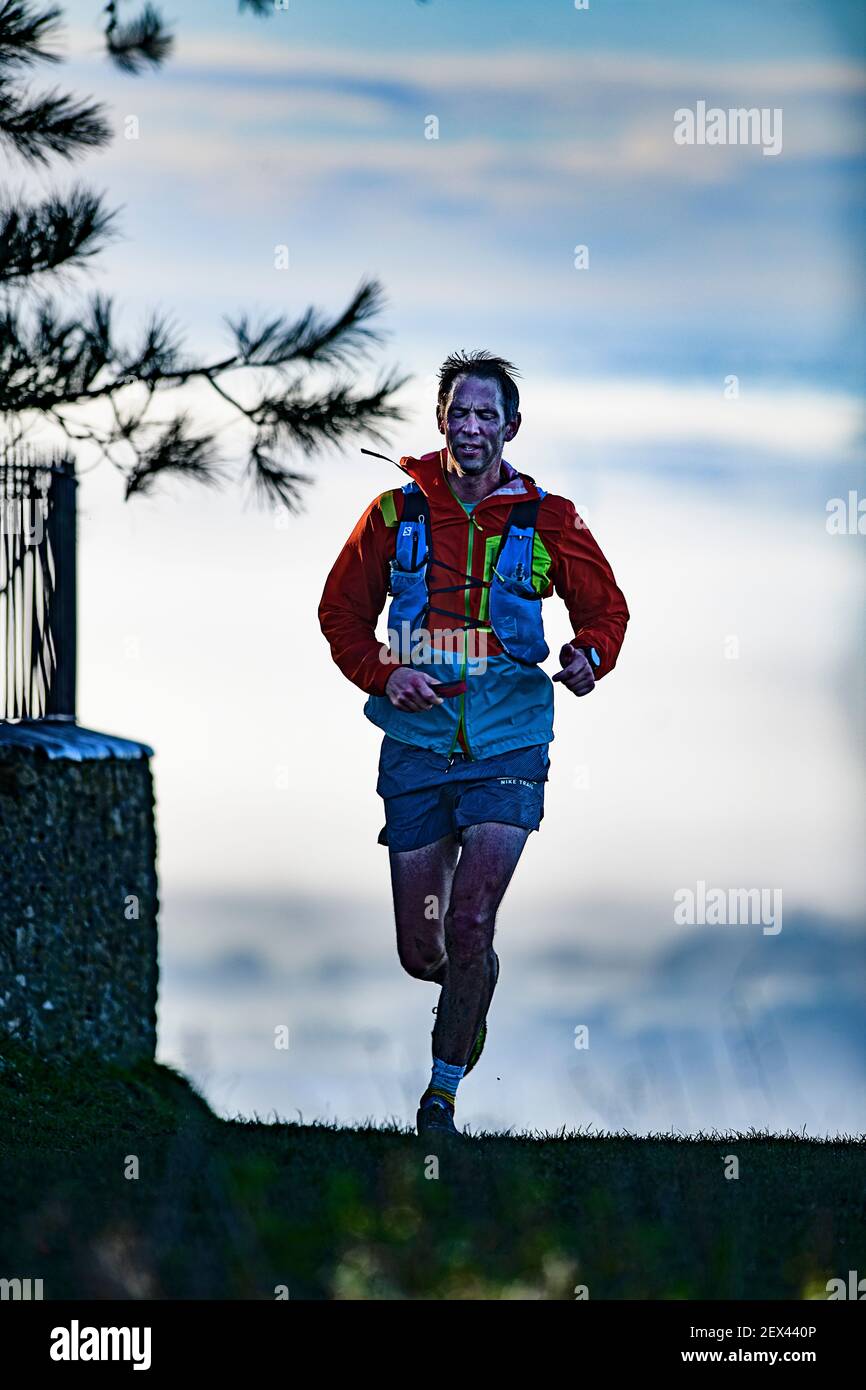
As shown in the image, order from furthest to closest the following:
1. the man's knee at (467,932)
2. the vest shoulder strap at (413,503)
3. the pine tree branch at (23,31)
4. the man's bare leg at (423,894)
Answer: the pine tree branch at (23,31) → the man's bare leg at (423,894) → the vest shoulder strap at (413,503) → the man's knee at (467,932)

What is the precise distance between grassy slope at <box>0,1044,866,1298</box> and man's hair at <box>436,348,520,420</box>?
267 centimetres

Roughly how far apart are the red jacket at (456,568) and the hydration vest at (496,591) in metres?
0.03

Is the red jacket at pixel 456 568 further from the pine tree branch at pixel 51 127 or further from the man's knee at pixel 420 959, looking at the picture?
the pine tree branch at pixel 51 127

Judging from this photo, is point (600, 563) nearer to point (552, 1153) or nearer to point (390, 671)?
point (390, 671)

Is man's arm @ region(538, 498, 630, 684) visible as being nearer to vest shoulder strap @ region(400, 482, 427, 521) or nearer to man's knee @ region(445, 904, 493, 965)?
vest shoulder strap @ region(400, 482, 427, 521)

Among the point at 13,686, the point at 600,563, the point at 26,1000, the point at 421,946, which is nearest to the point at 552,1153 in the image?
the point at 421,946

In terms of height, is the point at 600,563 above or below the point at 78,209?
below

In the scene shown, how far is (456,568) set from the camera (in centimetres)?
683

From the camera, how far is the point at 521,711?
6859 millimetres

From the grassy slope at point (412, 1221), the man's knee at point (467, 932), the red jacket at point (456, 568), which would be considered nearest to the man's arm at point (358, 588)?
the red jacket at point (456, 568)

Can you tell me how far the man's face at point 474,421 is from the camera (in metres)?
6.79

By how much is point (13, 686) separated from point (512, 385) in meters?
5.15

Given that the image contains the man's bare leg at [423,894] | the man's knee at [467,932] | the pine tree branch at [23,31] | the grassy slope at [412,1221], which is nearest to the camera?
the grassy slope at [412,1221]

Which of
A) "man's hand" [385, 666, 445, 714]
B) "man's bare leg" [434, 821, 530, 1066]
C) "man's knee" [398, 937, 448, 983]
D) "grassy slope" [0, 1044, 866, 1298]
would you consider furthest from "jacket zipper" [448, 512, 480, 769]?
"grassy slope" [0, 1044, 866, 1298]
